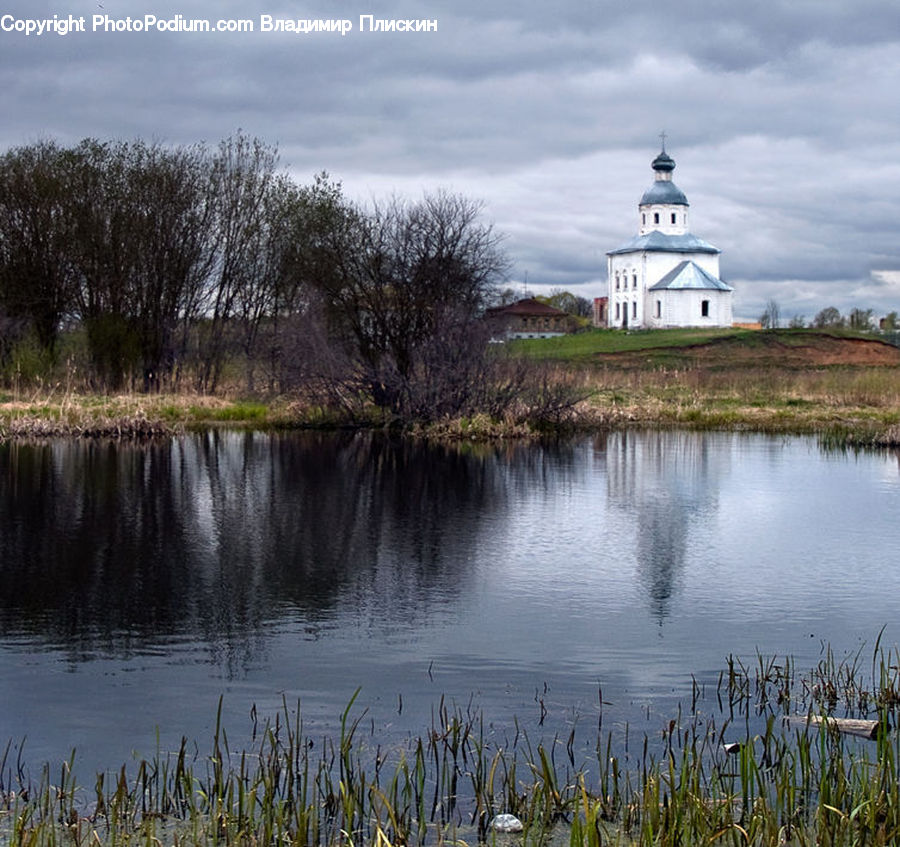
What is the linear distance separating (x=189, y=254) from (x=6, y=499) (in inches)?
919

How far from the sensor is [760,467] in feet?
76.1

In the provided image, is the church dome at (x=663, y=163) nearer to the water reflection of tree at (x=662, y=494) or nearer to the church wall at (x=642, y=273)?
the church wall at (x=642, y=273)

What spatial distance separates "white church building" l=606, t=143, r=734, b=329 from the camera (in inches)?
3664

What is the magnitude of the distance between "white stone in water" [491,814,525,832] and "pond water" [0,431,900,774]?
1.51 m

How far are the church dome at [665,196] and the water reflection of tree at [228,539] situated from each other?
78.4 meters

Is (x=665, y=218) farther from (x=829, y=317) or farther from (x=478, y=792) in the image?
(x=478, y=792)

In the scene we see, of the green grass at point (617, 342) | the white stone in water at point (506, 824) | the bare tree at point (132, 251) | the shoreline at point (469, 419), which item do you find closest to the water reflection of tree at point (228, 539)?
the white stone in water at point (506, 824)

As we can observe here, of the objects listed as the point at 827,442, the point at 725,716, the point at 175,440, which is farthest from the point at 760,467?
the point at 725,716

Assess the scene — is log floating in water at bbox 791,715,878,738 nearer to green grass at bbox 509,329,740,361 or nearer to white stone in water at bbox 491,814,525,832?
white stone in water at bbox 491,814,525,832

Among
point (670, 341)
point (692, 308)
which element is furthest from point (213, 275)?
point (692, 308)

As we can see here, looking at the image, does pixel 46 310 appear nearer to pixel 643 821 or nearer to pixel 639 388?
pixel 639 388

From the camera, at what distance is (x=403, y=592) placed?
1168 centimetres

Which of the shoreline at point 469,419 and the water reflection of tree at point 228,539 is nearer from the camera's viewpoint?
the water reflection of tree at point 228,539

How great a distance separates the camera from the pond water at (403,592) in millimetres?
8141
